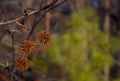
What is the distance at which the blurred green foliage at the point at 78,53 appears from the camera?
20.8 feet

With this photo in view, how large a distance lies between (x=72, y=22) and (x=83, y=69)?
2.42ft

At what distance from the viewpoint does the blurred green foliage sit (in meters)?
6.33

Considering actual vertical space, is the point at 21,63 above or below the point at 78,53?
above

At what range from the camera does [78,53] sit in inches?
263

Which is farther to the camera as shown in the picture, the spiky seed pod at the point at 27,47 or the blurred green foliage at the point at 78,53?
the blurred green foliage at the point at 78,53

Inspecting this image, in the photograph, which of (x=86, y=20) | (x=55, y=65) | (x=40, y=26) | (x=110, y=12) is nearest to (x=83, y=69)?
(x=55, y=65)

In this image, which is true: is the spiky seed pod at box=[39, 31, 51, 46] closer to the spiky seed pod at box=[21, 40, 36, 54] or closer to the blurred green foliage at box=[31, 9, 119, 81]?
the spiky seed pod at box=[21, 40, 36, 54]

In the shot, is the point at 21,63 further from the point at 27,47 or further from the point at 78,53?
the point at 78,53

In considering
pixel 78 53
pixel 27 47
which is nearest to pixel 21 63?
pixel 27 47

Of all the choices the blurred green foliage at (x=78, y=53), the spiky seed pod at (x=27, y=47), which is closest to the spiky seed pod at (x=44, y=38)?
the spiky seed pod at (x=27, y=47)

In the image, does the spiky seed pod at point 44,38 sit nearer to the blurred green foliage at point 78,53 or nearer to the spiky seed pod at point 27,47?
the spiky seed pod at point 27,47

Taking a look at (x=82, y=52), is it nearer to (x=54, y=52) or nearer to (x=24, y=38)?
(x=54, y=52)

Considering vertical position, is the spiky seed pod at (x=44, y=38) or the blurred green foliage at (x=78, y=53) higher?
the spiky seed pod at (x=44, y=38)

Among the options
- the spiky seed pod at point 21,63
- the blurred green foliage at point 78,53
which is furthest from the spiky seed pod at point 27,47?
the blurred green foliage at point 78,53
